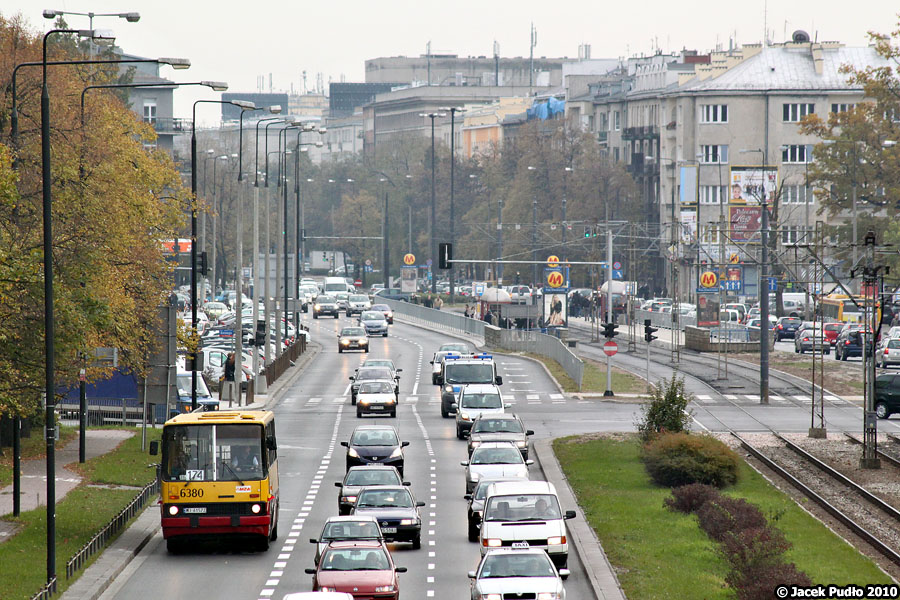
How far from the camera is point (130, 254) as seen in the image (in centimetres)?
3959

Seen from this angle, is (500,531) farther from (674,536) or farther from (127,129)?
(127,129)

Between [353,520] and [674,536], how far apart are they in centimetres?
726

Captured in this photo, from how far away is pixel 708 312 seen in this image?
270ft

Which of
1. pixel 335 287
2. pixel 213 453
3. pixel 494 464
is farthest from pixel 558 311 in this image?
pixel 213 453

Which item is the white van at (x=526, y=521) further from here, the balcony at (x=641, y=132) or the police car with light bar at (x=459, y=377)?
the balcony at (x=641, y=132)

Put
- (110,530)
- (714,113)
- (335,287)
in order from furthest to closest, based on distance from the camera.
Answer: (335,287) → (714,113) → (110,530)

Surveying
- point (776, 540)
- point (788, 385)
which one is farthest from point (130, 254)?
point (788, 385)

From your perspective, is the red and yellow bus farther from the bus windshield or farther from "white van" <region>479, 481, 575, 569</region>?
"white van" <region>479, 481, 575, 569</region>

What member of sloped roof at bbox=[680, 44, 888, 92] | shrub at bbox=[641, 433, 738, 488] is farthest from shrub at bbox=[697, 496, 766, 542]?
sloped roof at bbox=[680, 44, 888, 92]

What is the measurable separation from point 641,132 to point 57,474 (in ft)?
349

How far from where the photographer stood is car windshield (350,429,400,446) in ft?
116

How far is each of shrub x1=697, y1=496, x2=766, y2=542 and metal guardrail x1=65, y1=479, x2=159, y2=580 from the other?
10.8m

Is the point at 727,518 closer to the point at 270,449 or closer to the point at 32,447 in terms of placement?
the point at 270,449

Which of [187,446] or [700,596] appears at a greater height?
[187,446]
